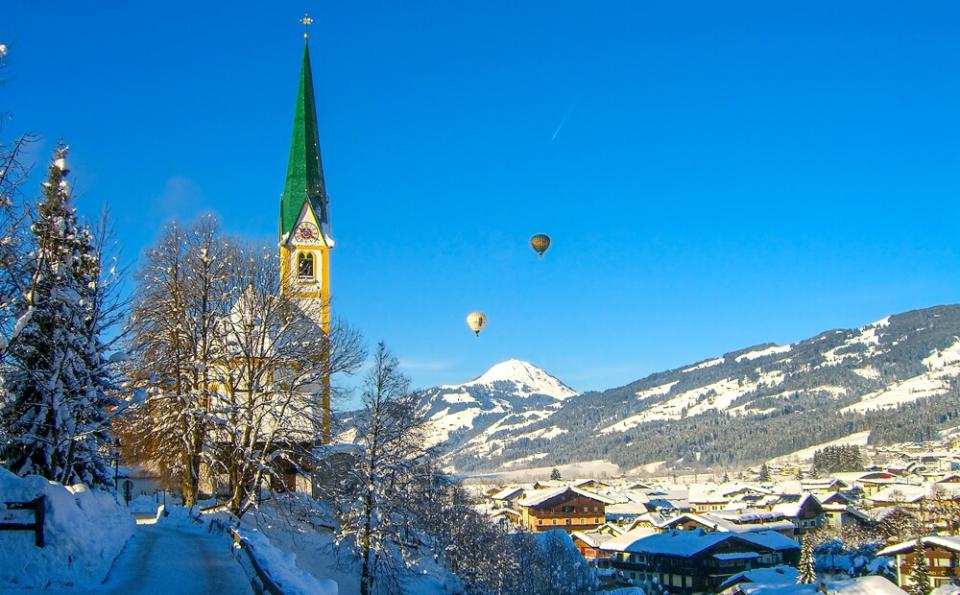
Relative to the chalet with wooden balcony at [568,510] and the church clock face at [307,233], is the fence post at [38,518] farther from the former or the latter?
the chalet with wooden balcony at [568,510]

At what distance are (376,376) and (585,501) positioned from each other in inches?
3518

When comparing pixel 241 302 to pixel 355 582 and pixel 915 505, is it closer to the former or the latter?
pixel 355 582

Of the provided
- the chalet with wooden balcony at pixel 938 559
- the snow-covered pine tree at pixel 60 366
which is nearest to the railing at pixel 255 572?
the snow-covered pine tree at pixel 60 366

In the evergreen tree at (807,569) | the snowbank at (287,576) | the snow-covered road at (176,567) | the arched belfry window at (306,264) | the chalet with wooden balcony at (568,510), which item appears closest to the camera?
the snowbank at (287,576)

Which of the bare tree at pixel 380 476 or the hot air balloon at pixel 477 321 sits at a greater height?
the hot air balloon at pixel 477 321

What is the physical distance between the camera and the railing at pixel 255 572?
40.4ft

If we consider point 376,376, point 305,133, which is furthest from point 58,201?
point 305,133

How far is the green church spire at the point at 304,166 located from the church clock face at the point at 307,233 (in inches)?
25.0

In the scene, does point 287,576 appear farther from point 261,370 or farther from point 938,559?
point 938,559

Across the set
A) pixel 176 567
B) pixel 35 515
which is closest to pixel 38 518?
pixel 35 515

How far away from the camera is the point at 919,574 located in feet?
185

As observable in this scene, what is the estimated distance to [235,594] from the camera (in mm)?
15141

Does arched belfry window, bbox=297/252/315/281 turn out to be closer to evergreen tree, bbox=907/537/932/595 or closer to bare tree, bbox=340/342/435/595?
bare tree, bbox=340/342/435/595

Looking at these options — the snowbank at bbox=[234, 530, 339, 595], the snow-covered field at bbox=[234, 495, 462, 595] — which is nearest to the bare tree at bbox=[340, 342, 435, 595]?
the snow-covered field at bbox=[234, 495, 462, 595]
